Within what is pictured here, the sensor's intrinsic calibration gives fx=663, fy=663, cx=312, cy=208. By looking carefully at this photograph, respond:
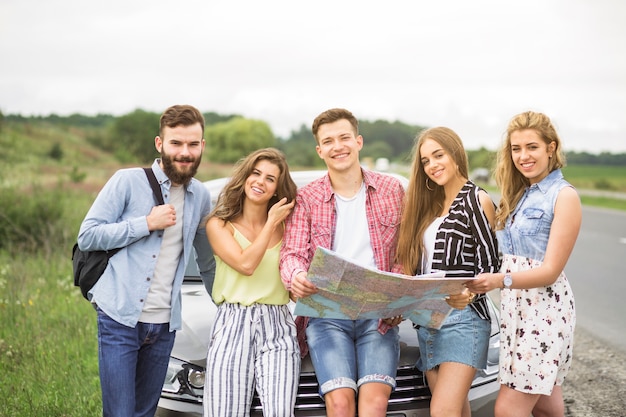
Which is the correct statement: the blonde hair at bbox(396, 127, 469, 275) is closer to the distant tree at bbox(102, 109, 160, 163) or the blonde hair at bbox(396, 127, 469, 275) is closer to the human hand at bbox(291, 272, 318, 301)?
the human hand at bbox(291, 272, 318, 301)

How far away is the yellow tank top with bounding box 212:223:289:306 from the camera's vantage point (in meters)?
3.44

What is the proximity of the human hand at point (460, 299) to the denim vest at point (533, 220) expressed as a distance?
30 cm

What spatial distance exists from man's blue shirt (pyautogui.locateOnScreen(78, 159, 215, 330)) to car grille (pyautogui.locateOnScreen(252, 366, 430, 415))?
71 cm

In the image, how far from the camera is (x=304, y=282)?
3.16 meters

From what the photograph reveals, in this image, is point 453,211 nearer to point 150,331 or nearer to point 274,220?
point 274,220

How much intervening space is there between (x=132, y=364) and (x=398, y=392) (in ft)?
4.37

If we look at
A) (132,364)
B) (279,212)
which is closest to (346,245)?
(279,212)

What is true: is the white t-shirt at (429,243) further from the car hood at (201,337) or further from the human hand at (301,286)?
the human hand at (301,286)

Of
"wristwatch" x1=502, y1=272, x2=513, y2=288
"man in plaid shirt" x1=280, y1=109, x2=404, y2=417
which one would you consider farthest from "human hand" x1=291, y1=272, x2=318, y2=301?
"wristwatch" x1=502, y1=272, x2=513, y2=288

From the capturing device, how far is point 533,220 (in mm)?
3170

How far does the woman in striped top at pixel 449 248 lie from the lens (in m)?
3.21

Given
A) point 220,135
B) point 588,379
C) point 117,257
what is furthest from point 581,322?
point 220,135

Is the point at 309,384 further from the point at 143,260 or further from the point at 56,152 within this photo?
the point at 56,152

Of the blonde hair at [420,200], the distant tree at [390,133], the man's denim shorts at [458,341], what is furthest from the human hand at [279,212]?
the distant tree at [390,133]
